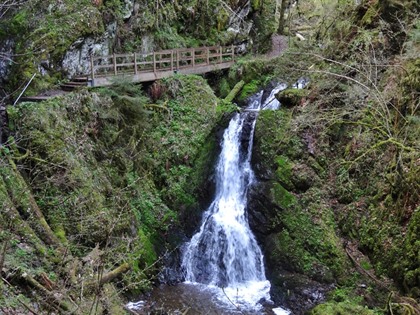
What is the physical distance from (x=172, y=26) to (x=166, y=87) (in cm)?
502

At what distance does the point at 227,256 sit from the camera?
1131cm

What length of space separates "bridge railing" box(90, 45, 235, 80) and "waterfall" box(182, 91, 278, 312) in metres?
4.22

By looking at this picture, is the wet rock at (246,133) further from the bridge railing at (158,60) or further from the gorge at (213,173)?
the bridge railing at (158,60)

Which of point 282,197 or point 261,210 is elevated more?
point 282,197

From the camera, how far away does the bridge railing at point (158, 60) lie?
13.0 metres

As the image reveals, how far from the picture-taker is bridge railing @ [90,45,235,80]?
13.0 m

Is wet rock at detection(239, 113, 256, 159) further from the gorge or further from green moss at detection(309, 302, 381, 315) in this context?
green moss at detection(309, 302, 381, 315)

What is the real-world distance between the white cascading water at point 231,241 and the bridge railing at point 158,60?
4.22 meters

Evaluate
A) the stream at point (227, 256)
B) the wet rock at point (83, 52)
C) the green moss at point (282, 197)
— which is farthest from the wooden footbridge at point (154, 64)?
the green moss at point (282, 197)

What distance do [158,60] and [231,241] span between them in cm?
827

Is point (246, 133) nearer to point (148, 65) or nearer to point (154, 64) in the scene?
point (154, 64)

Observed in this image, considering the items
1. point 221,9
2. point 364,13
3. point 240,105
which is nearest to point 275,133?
point 240,105

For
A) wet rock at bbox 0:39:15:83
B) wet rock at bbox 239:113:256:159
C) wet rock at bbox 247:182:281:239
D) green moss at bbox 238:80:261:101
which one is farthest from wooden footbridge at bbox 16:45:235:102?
wet rock at bbox 247:182:281:239

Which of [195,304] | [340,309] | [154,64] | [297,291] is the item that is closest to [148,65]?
[154,64]
